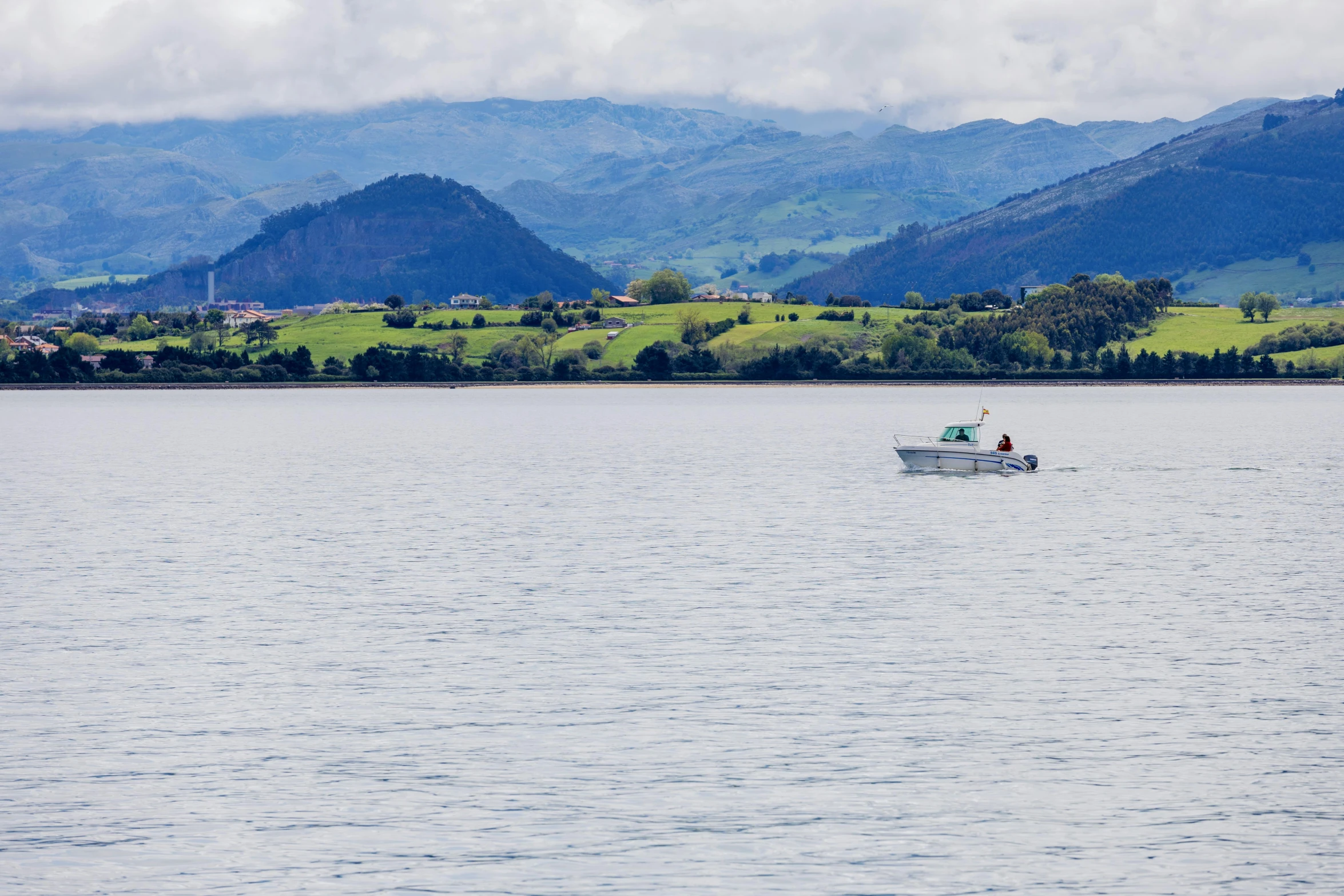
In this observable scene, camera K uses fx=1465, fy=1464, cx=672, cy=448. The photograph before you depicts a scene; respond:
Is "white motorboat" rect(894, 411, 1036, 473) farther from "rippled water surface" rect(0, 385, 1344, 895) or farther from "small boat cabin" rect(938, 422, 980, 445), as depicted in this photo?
"rippled water surface" rect(0, 385, 1344, 895)

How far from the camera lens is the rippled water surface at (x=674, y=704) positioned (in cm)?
2617

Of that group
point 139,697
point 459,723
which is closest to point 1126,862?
point 459,723

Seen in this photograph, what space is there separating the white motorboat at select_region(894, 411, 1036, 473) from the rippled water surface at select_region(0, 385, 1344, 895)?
2803 centimetres

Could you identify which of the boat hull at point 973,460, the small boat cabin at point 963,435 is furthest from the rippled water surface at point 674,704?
the small boat cabin at point 963,435

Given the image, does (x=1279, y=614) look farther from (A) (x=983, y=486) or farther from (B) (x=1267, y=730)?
(A) (x=983, y=486)

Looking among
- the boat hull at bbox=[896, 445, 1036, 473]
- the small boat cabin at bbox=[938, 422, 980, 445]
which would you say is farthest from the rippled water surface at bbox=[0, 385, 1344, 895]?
the small boat cabin at bbox=[938, 422, 980, 445]

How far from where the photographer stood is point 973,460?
115m

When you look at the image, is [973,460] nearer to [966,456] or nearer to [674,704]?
[966,456]

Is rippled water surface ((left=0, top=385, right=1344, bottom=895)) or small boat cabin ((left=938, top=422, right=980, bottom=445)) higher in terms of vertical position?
small boat cabin ((left=938, top=422, right=980, bottom=445))

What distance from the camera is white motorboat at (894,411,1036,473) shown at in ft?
376

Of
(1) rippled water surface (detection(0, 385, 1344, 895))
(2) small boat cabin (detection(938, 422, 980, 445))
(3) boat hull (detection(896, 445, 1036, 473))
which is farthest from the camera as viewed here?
(2) small boat cabin (detection(938, 422, 980, 445))

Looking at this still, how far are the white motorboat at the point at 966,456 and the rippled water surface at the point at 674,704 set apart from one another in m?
28.0

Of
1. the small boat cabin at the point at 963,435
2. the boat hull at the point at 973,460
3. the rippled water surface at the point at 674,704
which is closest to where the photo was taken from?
the rippled water surface at the point at 674,704

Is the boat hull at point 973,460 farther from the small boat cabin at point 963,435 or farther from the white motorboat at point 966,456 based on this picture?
the small boat cabin at point 963,435
